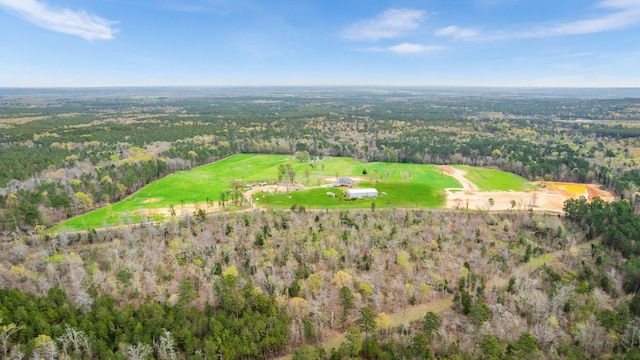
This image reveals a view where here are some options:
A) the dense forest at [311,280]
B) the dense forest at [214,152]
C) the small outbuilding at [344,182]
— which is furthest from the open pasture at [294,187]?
the dense forest at [311,280]

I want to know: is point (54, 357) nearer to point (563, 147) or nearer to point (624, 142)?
point (563, 147)

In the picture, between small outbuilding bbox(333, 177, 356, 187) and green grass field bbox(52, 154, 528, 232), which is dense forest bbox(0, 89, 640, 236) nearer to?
green grass field bbox(52, 154, 528, 232)

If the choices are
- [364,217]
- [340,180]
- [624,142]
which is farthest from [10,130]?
[624,142]

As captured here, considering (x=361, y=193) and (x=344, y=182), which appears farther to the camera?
(x=344, y=182)

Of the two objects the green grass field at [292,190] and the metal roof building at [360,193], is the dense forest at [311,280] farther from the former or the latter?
the metal roof building at [360,193]

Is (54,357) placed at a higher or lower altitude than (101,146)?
lower

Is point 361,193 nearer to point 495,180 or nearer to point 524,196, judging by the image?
point 524,196

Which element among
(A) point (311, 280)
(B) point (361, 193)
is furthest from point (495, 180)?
(A) point (311, 280)
